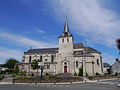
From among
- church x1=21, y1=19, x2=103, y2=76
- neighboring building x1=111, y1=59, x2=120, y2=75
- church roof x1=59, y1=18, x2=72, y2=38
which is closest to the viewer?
church x1=21, y1=19, x2=103, y2=76

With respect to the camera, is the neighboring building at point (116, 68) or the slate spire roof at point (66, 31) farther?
the neighboring building at point (116, 68)

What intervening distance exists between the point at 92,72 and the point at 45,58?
1995cm

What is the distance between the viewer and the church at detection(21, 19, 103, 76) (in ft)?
137

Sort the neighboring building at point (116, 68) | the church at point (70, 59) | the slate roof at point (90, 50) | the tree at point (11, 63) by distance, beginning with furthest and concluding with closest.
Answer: the tree at point (11, 63) < the neighboring building at point (116, 68) < the slate roof at point (90, 50) < the church at point (70, 59)

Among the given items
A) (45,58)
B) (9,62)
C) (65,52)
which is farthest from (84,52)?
(9,62)

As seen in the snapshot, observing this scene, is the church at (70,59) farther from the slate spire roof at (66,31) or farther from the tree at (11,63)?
the tree at (11,63)

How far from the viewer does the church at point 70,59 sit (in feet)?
137

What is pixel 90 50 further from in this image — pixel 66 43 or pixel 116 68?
pixel 116 68

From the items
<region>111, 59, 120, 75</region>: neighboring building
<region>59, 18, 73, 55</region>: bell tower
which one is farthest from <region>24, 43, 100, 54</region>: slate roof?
<region>111, 59, 120, 75</region>: neighboring building

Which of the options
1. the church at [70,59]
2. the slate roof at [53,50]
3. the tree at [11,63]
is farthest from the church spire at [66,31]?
the tree at [11,63]

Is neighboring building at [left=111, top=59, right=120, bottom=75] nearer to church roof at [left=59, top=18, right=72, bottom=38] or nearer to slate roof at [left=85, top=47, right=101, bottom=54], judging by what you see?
slate roof at [left=85, top=47, right=101, bottom=54]

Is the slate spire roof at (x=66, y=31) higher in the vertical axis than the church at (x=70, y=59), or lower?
higher

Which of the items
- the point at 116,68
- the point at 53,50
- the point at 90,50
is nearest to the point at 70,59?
the point at 90,50

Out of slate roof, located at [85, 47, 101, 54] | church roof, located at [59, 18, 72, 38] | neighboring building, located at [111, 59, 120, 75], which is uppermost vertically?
church roof, located at [59, 18, 72, 38]
